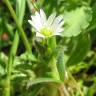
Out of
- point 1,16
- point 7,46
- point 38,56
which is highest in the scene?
point 1,16

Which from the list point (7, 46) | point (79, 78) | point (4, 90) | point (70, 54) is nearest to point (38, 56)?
point (4, 90)

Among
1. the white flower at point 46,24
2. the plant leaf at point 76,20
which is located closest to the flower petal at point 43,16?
the white flower at point 46,24

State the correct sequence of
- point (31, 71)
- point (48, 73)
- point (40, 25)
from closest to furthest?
point (40, 25) < point (48, 73) < point (31, 71)

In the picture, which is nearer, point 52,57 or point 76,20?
point 52,57

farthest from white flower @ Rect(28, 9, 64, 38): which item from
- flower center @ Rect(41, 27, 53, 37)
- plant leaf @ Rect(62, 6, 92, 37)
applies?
plant leaf @ Rect(62, 6, 92, 37)

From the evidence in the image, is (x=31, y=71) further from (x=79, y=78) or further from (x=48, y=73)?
(x=79, y=78)

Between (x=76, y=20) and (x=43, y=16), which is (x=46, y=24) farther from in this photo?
(x=76, y=20)

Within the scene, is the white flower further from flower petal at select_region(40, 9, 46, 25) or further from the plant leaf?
the plant leaf

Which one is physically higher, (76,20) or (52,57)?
(76,20)

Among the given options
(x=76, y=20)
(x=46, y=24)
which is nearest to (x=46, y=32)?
(x=46, y=24)
